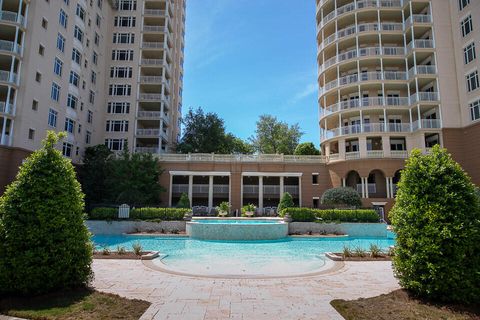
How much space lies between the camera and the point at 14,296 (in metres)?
6.64

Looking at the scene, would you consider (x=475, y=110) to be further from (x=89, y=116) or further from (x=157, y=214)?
(x=89, y=116)

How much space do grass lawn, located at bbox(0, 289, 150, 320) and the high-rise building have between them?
3178 centimetres

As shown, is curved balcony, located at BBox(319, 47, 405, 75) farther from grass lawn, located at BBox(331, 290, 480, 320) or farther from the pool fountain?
grass lawn, located at BBox(331, 290, 480, 320)

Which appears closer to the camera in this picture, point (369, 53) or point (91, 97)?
point (369, 53)

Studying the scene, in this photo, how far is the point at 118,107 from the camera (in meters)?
44.3

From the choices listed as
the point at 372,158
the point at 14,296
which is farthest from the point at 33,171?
the point at 372,158

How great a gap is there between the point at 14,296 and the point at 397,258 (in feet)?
28.3

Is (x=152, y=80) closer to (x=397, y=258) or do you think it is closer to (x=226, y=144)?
Answer: (x=226, y=144)

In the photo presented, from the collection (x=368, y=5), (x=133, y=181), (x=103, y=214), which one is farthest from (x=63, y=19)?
(x=368, y=5)

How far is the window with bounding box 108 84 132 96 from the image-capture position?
44.5 metres

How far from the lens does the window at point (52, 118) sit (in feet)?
106

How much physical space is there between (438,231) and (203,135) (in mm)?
43353

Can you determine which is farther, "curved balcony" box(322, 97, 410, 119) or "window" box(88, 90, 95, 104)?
"window" box(88, 90, 95, 104)

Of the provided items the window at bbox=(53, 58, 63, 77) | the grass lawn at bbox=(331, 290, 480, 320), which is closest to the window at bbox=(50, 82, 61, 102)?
the window at bbox=(53, 58, 63, 77)
